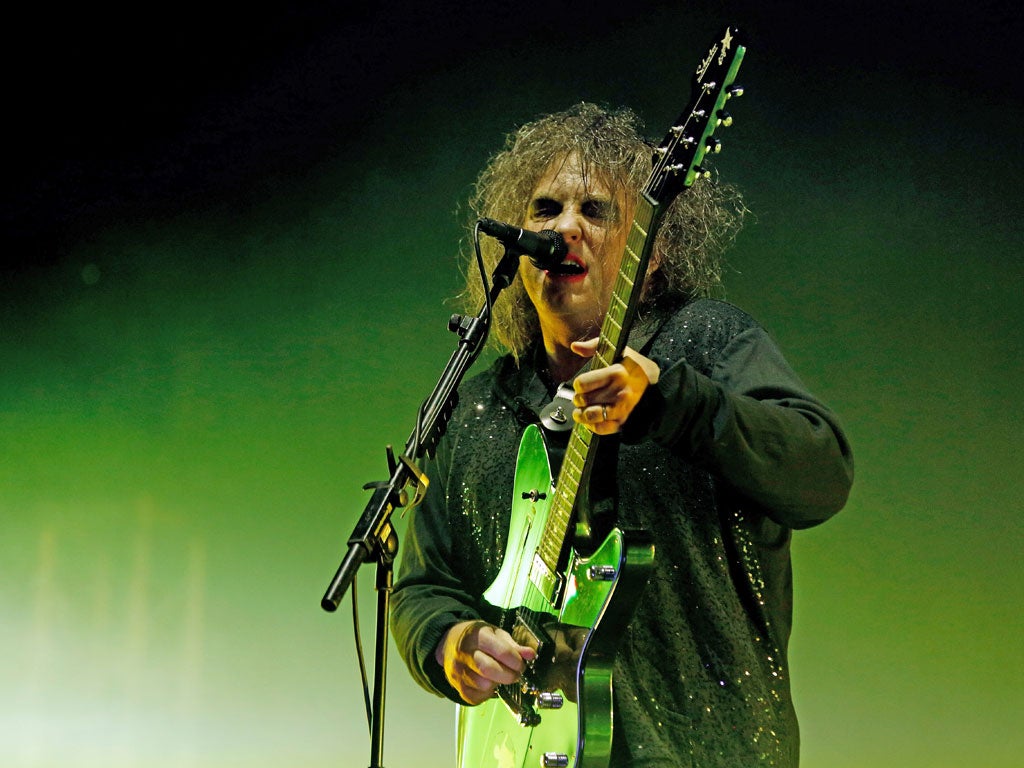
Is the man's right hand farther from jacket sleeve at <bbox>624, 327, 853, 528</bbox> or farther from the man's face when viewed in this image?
the man's face

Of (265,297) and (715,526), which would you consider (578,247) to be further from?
(265,297)

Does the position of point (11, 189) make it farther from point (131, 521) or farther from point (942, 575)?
point (942, 575)

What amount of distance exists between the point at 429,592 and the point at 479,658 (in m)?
0.35

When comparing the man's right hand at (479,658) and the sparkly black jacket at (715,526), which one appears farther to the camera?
the man's right hand at (479,658)

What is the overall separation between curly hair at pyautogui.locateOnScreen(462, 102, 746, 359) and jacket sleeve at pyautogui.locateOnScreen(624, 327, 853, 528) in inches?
19.7

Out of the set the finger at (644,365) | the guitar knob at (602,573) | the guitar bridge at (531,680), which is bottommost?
the guitar bridge at (531,680)

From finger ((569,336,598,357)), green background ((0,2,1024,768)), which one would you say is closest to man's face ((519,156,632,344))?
finger ((569,336,598,357))

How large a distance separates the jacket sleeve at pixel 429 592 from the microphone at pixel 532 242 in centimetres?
65

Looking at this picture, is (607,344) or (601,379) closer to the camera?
(601,379)

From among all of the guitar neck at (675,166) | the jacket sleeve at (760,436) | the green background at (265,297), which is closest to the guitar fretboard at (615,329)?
the guitar neck at (675,166)

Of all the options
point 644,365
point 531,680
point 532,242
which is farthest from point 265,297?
point 644,365

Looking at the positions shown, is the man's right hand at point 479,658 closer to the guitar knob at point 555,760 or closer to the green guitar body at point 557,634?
the green guitar body at point 557,634

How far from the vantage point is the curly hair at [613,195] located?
2.03 m

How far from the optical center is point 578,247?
1.94 meters
